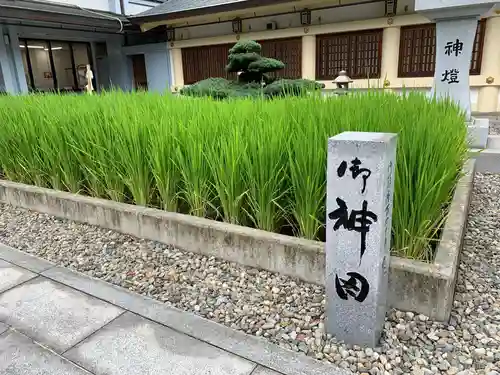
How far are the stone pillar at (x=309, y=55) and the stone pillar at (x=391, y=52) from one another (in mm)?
1639

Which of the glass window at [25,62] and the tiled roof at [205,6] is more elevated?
the tiled roof at [205,6]

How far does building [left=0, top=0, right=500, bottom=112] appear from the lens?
310 inches

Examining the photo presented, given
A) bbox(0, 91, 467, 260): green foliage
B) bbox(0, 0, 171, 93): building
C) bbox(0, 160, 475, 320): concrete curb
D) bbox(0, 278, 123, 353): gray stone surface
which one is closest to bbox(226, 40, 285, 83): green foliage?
bbox(0, 91, 467, 260): green foliage

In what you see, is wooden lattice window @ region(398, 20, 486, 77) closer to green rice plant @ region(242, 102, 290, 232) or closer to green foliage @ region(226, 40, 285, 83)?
green foliage @ region(226, 40, 285, 83)

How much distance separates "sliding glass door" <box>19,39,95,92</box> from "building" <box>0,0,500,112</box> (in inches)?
30.3

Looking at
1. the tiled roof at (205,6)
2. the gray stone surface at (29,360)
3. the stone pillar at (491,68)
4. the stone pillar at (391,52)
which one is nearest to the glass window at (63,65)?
the tiled roof at (205,6)

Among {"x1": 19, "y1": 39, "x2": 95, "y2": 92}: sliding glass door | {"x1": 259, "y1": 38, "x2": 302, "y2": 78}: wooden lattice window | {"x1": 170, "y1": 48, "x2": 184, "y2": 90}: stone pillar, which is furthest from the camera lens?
{"x1": 19, "y1": 39, "x2": 95, "y2": 92}: sliding glass door

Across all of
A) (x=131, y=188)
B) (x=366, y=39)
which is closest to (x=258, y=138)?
(x=131, y=188)

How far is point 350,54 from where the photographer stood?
29.1 ft

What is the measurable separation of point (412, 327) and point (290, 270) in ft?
2.34

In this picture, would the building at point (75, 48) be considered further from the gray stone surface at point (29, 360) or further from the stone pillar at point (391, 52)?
the gray stone surface at point (29, 360)

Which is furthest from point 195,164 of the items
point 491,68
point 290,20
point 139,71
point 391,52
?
point 139,71

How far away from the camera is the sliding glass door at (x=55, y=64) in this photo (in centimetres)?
1234

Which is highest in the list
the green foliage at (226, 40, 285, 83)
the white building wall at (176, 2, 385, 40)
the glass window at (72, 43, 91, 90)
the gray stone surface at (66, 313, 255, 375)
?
the white building wall at (176, 2, 385, 40)
